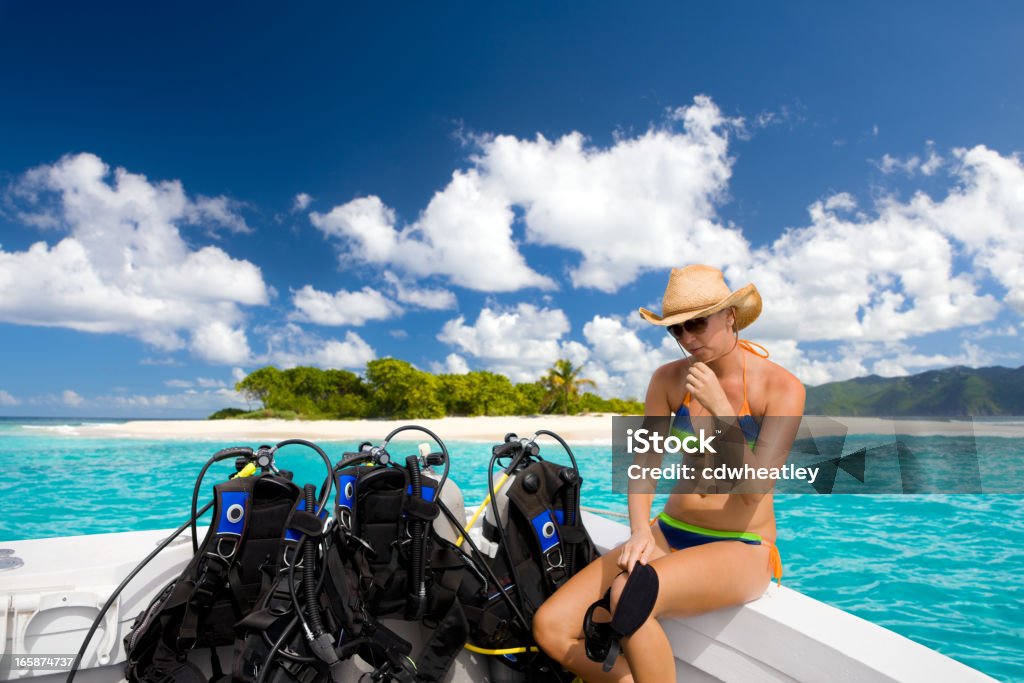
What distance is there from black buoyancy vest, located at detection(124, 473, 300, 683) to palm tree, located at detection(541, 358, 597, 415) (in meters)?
34.9

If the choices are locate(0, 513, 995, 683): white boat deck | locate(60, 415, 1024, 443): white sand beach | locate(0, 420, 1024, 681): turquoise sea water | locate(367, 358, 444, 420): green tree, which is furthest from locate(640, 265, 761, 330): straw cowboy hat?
locate(367, 358, 444, 420): green tree

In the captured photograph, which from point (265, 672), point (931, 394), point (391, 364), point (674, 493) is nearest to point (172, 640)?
point (265, 672)

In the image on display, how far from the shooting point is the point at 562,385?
120 ft

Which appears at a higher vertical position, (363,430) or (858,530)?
(363,430)

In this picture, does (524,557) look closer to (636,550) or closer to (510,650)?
(510,650)

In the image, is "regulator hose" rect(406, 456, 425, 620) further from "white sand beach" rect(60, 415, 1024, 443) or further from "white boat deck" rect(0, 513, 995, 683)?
"white sand beach" rect(60, 415, 1024, 443)

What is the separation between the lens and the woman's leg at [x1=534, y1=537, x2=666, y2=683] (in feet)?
4.91

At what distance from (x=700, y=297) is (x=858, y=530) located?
7864 mm

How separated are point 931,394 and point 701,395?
46.8 meters

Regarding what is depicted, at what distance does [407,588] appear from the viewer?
1628mm

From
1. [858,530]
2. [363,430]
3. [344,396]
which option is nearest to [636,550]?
[858,530]

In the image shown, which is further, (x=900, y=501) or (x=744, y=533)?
(x=900, y=501)

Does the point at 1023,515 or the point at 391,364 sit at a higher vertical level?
the point at 391,364

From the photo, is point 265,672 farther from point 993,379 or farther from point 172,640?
point 993,379
